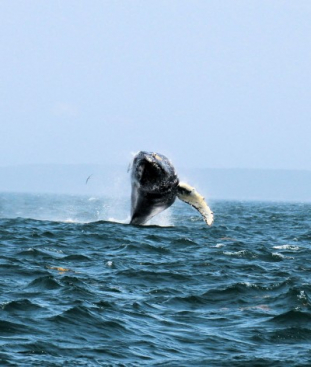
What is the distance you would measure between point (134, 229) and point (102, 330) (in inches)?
721

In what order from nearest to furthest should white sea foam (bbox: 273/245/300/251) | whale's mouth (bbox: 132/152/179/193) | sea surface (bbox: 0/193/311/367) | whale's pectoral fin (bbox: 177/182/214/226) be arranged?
sea surface (bbox: 0/193/311/367) < whale's mouth (bbox: 132/152/179/193) < whale's pectoral fin (bbox: 177/182/214/226) < white sea foam (bbox: 273/245/300/251)

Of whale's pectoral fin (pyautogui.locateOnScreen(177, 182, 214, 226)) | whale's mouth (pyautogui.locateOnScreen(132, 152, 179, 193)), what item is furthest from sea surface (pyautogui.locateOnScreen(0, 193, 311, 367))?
whale's mouth (pyautogui.locateOnScreen(132, 152, 179, 193))

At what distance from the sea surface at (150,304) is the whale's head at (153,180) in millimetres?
1834

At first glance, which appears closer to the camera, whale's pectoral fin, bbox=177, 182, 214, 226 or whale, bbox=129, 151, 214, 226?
whale, bbox=129, 151, 214, 226

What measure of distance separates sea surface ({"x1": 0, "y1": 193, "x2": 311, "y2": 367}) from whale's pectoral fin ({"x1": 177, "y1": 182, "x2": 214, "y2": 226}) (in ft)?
5.51

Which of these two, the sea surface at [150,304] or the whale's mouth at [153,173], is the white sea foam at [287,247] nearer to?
the sea surface at [150,304]

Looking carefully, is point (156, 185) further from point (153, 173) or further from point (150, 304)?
point (150, 304)

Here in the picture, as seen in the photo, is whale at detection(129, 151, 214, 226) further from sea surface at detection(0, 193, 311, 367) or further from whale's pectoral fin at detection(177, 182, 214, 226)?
sea surface at detection(0, 193, 311, 367)

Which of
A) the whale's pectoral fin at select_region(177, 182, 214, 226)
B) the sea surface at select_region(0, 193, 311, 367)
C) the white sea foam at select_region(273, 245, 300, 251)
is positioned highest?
the whale's pectoral fin at select_region(177, 182, 214, 226)

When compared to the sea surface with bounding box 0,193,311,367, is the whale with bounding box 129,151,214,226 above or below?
above

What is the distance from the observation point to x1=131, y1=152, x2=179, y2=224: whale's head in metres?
25.3

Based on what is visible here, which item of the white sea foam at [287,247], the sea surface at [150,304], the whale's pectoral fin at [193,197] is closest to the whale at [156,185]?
the whale's pectoral fin at [193,197]

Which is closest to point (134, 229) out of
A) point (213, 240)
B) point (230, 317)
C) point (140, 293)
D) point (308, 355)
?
point (213, 240)

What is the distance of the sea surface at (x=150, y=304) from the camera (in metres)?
11.5
